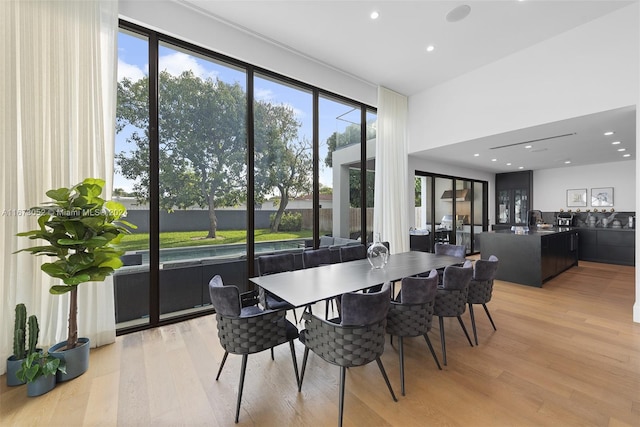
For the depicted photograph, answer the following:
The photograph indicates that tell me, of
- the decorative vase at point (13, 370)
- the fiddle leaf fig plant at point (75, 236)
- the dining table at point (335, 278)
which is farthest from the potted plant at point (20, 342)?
the dining table at point (335, 278)

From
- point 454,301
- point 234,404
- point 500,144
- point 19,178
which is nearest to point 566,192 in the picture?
point 500,144

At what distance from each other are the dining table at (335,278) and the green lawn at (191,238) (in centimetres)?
125

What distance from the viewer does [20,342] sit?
2209 millimetres

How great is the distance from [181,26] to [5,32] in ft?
5.34

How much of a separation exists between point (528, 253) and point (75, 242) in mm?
6602

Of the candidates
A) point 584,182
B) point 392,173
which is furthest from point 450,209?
point 584,182

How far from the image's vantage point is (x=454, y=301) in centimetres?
265

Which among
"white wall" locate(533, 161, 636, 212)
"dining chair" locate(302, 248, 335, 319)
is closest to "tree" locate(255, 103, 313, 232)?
"dining chair" locate(302, 248, 335, 319)

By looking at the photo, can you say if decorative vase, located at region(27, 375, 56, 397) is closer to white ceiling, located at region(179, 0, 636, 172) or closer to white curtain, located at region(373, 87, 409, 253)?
white ceiling, located at region(179, 0, 636, 172)

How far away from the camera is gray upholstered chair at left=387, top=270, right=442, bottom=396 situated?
221 cm

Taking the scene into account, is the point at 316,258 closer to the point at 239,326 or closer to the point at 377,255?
the point at 377,255

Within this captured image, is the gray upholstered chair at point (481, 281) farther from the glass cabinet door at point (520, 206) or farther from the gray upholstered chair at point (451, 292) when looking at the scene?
the glass cabinet door at point (520, 206)

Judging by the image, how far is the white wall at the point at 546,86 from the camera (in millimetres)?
3410

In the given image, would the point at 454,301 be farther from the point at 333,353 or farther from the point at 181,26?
the point at 181,26
